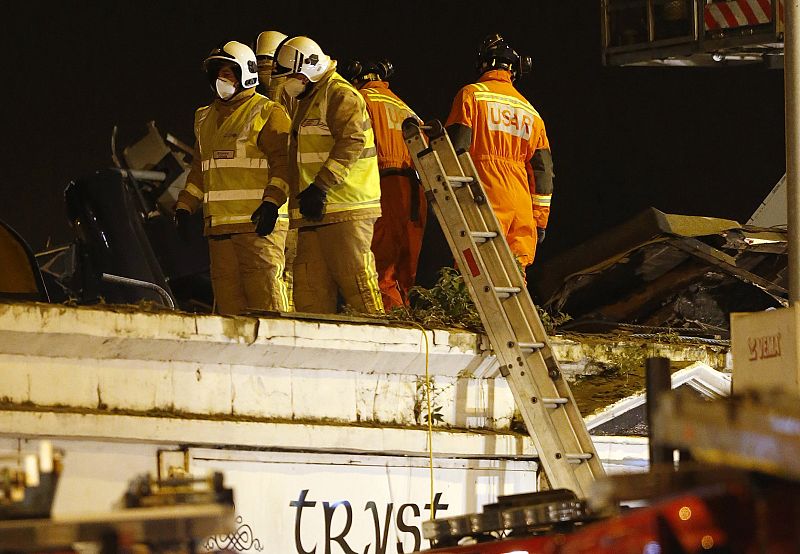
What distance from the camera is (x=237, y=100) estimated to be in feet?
31.9

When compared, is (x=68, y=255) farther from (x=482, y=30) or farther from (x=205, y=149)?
(x=482, y=30)

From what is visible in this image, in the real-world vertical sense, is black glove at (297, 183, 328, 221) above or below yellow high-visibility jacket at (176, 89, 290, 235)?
below

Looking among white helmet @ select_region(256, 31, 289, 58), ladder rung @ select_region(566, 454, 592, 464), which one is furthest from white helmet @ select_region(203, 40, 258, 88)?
ladder rung @ select_region(566, 454, 592, 464)

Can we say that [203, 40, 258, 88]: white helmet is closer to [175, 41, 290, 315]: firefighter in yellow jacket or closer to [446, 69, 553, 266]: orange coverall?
[175, 41, 290, 315]: firefighter in yellow jacket

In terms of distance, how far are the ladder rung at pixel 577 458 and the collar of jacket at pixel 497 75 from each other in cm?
368

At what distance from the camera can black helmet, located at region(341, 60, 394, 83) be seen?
468 inches

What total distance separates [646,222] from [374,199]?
1.89 m

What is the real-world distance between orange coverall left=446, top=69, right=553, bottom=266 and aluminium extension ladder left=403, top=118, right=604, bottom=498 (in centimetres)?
157

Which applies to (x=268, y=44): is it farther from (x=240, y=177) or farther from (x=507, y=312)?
(x=507, y=312)

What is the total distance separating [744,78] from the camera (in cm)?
1541

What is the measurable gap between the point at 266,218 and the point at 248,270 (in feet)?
1.75

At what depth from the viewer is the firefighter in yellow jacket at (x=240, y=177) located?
9.66m

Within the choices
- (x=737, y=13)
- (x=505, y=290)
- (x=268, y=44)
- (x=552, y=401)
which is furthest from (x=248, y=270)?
(x=737, y=13)

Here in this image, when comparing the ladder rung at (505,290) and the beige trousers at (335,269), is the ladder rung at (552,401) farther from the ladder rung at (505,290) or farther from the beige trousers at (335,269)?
the beige trousers at (335,269)
